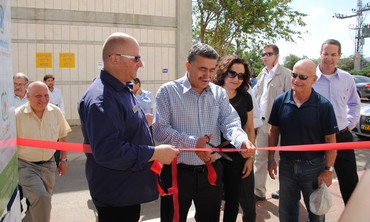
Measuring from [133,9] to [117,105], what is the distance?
373 inches

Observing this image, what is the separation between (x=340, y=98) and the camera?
13.4ft

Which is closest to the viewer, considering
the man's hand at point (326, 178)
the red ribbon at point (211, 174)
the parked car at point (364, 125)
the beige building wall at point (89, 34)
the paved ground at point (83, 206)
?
the red ribbon at point (211, 174)

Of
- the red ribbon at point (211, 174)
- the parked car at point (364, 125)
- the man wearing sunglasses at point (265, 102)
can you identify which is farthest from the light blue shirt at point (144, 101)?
the parked car at point (364, 125)

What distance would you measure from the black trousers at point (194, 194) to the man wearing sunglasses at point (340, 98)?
1.74 m

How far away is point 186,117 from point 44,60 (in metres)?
8.38

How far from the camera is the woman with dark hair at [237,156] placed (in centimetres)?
344

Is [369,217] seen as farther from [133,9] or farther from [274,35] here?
[274,35]

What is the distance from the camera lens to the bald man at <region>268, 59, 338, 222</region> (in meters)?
3.17

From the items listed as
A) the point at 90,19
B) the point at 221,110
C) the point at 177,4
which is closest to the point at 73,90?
the point at 90,19

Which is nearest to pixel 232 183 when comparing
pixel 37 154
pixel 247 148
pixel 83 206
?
pixel 247 148

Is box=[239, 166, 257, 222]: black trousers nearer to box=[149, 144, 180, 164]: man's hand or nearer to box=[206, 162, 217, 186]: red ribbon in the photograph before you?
box=[206, 162, 217, 186]: red ribbon

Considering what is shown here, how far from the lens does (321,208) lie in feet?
9.91

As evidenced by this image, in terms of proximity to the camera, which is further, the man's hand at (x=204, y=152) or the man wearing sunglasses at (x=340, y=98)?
the man wearing sunglasses at (x=340, y=98)

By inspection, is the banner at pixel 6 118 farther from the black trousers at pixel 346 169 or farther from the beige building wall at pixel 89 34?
the beige building wall at pixel 89 34
